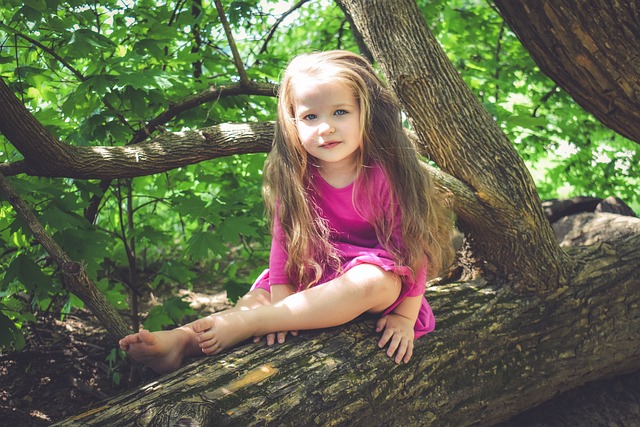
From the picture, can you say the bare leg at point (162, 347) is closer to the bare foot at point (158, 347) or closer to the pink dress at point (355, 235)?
the bare foot at point (158, 347)

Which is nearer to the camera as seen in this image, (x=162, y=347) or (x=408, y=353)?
(x=162, y=347)

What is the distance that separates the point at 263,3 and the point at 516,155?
86.0 inches

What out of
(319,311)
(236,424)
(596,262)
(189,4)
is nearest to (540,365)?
(596,262)

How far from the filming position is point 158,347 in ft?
6.84

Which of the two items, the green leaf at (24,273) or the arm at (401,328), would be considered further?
the green leaf at (24,273)

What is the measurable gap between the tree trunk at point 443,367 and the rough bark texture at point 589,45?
32.6 inches

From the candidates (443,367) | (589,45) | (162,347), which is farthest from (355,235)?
(589,45)

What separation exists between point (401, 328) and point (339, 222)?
0.50 m

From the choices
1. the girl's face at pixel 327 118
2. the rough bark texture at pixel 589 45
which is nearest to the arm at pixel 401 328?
the girl's face at pixel 327 118

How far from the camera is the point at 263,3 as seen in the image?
4.20 metres

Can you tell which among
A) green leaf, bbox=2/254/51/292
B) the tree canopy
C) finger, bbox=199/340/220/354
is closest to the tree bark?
the tree canopy

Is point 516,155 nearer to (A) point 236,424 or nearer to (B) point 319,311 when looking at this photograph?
(B) point 319,311

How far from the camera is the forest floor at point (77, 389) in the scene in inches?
115

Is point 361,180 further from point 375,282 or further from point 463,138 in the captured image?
point 463,138
